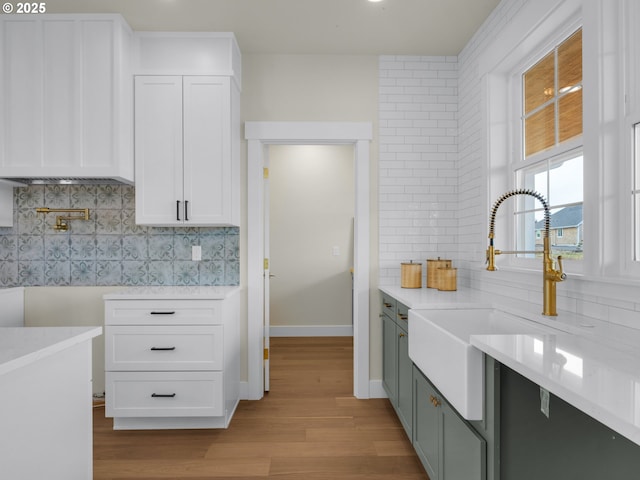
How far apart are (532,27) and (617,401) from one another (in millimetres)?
2045

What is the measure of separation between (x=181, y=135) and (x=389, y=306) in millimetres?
1981

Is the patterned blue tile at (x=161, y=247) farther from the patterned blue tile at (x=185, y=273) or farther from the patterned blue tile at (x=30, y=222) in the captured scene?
the patterned blue tile at (x=30, y=222)

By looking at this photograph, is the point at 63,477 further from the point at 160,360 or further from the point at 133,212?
the point at 133,212

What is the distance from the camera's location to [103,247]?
10.5ft

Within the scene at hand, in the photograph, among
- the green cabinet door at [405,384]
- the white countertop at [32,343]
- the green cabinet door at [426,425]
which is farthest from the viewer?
the green cabinet door at [405,384]

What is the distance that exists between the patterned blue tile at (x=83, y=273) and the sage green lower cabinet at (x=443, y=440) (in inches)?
103

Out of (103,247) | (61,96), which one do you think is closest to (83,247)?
(103,247)

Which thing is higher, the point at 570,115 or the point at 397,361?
the point at 570,115

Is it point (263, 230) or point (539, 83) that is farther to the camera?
point (263, 230)

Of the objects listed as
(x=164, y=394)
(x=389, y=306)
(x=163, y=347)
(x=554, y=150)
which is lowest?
(x=164, y=394)

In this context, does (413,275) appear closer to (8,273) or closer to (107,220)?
(107,220)

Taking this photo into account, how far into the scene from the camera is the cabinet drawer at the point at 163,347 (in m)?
2.64

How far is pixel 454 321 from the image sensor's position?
220cm

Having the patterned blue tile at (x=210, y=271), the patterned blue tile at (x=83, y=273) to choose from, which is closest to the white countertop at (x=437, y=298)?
the patterned blue tile at (x=210, y=271)
